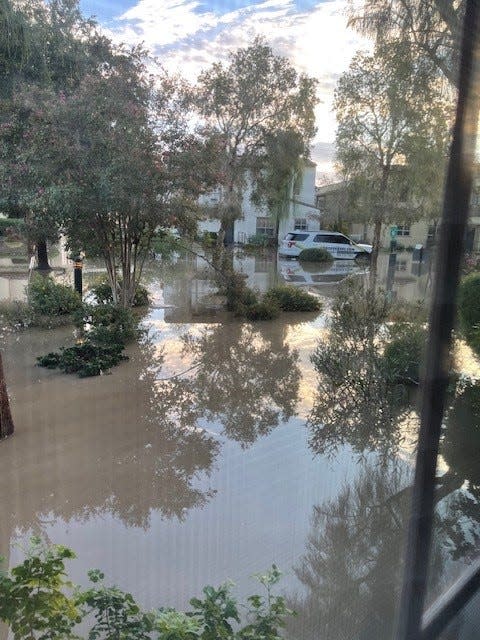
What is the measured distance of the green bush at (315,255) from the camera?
12.6 meters

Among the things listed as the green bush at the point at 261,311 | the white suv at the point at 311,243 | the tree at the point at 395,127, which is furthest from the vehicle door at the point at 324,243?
the tree at the point at 395,127

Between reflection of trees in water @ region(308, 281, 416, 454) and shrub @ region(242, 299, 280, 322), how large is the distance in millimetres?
2621

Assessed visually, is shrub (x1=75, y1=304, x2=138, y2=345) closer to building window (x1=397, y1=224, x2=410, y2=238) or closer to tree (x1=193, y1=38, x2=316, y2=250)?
tree (x1=193, y1=38, x2=316, y2=250)

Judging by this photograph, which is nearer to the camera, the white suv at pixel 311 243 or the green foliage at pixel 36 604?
the green foliage at pixel 36 604

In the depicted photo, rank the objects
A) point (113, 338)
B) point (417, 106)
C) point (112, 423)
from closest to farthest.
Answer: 1. point (417, 106)
2. point (112, 423)
3. point (113, 338)

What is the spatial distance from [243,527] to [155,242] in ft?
14.1

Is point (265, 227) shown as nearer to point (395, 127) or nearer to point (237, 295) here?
point (237, 295)

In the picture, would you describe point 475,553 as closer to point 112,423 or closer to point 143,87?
point 112,423

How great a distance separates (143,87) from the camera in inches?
156

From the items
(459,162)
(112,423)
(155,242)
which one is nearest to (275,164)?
(155,242)

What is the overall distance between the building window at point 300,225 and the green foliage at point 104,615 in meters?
11.6

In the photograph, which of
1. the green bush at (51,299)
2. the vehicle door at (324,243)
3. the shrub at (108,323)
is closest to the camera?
the shrub at (108,323)

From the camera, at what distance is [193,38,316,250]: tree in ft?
17.7

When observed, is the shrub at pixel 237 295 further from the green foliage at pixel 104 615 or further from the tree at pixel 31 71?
the green foliage at pixel 104 615
